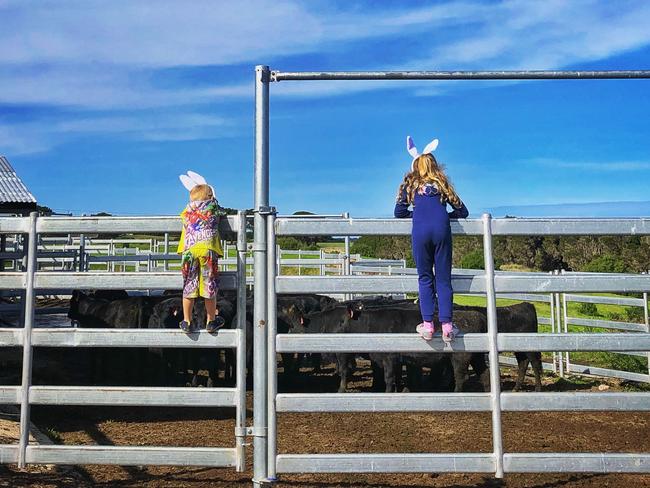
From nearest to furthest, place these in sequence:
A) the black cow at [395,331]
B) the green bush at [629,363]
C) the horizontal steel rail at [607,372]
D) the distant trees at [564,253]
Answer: the black cow at [395,331]
the horizontal steel rail at [607,372]
the green bush at [629,363]
the distant trees at [564,253]

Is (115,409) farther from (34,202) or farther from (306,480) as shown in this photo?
(34,202)

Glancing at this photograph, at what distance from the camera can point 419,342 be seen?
4.19 metres

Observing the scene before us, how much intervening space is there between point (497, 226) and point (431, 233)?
482 mm

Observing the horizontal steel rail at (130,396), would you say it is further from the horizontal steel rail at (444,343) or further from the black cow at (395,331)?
the black cow at (395,331)

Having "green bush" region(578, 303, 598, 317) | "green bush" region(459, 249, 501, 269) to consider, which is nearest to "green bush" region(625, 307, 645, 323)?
"green bush" region(578, 303, 598, 317)

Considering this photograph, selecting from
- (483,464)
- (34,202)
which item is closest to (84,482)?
(483,464)

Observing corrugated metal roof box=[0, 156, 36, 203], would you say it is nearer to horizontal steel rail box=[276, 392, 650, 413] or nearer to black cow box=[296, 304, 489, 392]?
black cow box=[296, 304, 489, 392]

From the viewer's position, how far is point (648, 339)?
4.25 m

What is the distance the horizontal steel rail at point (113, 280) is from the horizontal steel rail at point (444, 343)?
0.60 metres

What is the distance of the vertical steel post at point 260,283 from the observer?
4113 millimetres

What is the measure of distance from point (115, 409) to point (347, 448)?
3.21 m

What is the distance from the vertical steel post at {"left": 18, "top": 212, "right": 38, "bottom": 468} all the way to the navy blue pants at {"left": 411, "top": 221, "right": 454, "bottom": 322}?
8.55ft

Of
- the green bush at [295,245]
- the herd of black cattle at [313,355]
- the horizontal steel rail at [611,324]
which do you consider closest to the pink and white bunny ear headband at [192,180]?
the herd of black cattle at [313,355]

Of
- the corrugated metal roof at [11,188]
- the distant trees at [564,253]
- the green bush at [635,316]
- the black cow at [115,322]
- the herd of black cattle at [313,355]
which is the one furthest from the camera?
the distant trees at [564,253]
